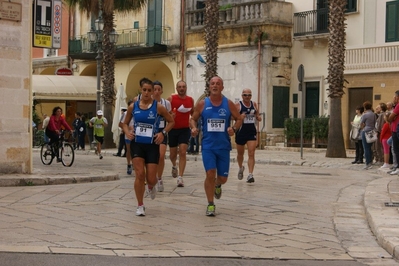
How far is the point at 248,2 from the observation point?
3334cm

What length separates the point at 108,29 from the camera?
3459 centimetres

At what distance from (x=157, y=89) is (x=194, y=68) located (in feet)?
80.5

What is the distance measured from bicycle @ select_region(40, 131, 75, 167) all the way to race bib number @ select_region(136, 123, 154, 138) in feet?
35.6

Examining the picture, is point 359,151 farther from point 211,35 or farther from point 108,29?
point 108,29

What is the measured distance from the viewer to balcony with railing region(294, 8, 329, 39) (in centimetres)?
3133

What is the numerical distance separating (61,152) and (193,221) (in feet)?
39.1

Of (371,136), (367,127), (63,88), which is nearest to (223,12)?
(63,88)

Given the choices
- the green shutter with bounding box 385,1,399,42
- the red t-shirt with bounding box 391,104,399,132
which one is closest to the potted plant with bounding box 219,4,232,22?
the green shutter with bounding box 385,1,399,42

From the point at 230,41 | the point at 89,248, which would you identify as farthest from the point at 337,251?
the point at 230,41

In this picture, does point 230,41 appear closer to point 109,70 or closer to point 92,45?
point 109,70

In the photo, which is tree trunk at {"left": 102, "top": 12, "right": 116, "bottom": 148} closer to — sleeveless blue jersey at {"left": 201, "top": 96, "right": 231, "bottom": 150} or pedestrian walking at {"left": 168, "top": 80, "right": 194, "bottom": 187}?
pedestrian walking at {"left": 168, "top": 80, "right": 194, "bottom": 187}

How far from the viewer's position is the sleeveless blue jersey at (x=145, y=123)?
10.3 metres

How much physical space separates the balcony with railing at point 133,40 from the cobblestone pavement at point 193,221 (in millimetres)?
23601

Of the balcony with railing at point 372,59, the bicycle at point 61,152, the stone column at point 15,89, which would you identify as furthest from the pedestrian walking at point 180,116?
the balcony with railing at point 372,59
